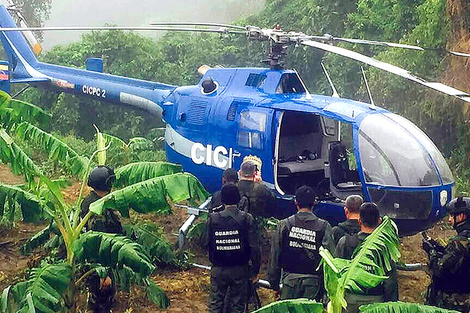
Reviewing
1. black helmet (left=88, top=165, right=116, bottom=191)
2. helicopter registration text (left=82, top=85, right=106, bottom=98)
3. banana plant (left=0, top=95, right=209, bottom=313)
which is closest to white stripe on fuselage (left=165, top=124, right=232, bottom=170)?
banana plant (left=0, top=95, right=209, bottom=313)

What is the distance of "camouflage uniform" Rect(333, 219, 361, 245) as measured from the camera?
18.4ft

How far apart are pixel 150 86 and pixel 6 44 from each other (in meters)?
5.80

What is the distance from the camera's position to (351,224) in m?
5.66

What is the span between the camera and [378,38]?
1585 centimetres

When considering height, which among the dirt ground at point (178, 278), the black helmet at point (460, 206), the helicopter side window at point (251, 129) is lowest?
the dirt ground at point (178, 278)

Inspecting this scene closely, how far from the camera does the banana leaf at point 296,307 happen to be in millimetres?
4215

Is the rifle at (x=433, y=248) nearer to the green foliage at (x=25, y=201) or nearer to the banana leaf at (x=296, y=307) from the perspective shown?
the banana leaf at (x=296, y=307)

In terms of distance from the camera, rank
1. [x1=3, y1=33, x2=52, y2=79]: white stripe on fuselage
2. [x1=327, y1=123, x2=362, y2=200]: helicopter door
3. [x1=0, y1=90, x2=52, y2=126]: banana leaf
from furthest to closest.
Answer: [x1=3, y1=33, x2=52, y2=79]: white stripe on fuselage < [x1=327, y1=123, x2=362, y2=200]: helicopter door < [x1=0, y1=90, x2=52, y2=126]: banana leaf

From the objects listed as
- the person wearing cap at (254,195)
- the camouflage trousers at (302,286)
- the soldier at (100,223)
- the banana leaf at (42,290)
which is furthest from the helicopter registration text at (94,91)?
the camouflage trousers at (302,286)

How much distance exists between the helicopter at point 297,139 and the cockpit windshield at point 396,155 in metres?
0.01

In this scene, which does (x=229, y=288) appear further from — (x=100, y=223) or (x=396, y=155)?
(x=396, y=155)

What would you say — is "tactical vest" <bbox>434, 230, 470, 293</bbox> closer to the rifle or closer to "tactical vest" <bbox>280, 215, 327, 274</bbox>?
the rifle

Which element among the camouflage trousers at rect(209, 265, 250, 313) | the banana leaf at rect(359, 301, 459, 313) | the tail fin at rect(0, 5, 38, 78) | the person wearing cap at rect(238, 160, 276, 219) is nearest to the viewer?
the banana leaf at rect(359, 301, 459, 313)

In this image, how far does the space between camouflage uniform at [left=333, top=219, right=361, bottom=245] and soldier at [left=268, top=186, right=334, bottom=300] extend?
13 cm
